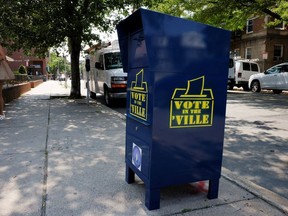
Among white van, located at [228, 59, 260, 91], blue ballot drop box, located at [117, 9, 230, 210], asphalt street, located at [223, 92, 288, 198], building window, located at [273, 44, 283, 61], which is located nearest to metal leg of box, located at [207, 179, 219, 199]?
blue ballot drop box, located at [117, 9, 230, 210]

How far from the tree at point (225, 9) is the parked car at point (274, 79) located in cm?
264

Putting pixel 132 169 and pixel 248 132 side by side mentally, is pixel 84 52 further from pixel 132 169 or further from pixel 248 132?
pixel 132 169

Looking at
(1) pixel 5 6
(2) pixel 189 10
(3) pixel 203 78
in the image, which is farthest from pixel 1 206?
(2) pixel 189 10

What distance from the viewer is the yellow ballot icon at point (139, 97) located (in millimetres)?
2768

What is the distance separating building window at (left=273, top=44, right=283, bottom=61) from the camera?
27.7 meters

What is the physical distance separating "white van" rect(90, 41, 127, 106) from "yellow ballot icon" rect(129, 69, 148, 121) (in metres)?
6.53

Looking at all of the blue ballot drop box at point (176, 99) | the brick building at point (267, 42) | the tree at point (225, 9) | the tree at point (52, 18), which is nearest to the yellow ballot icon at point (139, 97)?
the blue ballot drop box at point (176, 99)

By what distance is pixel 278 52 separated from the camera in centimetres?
2784

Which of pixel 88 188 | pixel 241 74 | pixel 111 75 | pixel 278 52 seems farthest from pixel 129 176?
pixel 278 52

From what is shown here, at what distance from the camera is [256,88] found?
18.4m

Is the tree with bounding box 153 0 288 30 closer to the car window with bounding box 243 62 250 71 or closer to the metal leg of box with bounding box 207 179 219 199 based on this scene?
the car window with bounding box 243 62 250 71

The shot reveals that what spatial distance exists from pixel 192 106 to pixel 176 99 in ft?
0.62

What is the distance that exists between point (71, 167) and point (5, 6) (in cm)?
980

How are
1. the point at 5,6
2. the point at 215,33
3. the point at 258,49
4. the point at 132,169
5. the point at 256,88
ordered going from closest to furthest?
1. the point at 215,33
2. the point at 132,169
3. the point at 5,6
4. the point at 256,88
5. the point at 258,49
